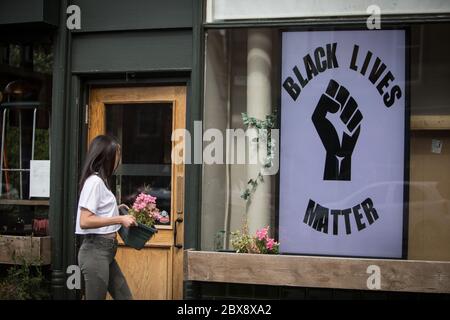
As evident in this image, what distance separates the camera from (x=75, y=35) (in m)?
7.33

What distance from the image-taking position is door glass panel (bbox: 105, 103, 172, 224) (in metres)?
7.18

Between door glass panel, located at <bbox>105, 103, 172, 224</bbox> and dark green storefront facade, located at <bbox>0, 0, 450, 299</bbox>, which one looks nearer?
dark green storefront facade, located at <bbox>0, 0, 450, 299</bbox>

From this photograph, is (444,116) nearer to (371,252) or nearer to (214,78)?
(371,252)

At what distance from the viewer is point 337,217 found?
6.71 meters

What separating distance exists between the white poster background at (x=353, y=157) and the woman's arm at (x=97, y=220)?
1964 mm

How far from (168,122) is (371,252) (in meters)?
2.41

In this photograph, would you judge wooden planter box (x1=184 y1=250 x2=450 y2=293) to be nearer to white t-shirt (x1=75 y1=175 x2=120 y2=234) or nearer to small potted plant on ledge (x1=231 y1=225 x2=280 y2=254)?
small potted plant on ledge (x1=231 y1=225 x2=280 y2=254)

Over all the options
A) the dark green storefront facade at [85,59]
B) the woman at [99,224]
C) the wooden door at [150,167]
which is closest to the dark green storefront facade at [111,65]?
the dark green storefront facade at [85,59]

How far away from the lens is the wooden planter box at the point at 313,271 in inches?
245

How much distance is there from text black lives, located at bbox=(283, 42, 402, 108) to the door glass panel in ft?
4.39

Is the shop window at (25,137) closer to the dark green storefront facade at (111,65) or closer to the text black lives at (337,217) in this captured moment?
the dark green storefront facade at (111,65)

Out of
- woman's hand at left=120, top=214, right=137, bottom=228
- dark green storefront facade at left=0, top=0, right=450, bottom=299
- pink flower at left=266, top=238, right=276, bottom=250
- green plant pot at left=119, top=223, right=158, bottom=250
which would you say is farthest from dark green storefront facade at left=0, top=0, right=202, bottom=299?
woman's hand at left=120, top=214, right=137, bottom=228
